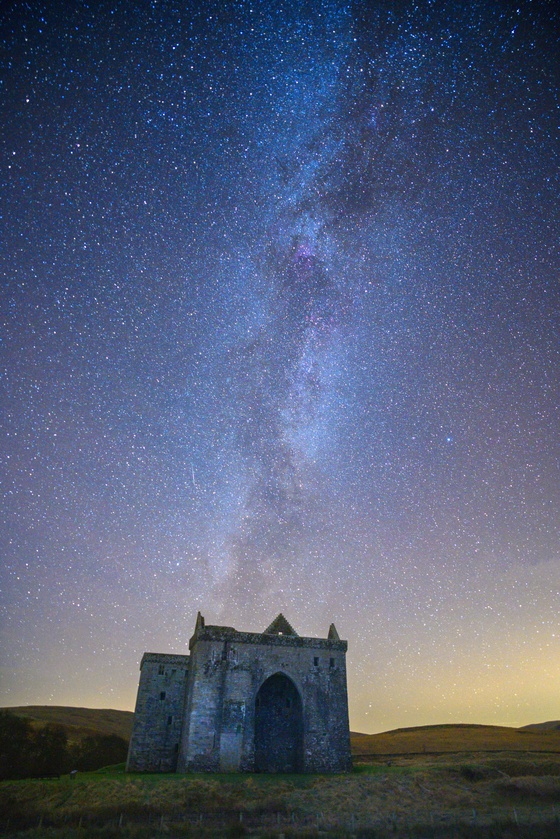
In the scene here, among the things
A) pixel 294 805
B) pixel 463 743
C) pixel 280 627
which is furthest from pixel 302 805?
pixel 463 743

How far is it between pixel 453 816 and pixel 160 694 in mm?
23478

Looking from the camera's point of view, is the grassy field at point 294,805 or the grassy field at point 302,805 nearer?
the grassy field at point 302,805

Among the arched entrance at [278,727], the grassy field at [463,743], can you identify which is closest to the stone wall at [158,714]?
the arched entrance at [278,727]

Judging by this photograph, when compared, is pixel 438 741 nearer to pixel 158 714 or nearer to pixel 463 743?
pixel 463 743

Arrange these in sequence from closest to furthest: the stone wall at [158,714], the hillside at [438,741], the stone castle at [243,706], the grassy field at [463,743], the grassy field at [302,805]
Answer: the grassy field at [302,805]
the stone castle at [243,706]
the stone wall at [158,714]
the hillside at [438,741]
the grassy field at [463,743]

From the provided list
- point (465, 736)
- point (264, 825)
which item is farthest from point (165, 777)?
point (465, 736)

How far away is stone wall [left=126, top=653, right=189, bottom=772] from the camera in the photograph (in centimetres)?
3372

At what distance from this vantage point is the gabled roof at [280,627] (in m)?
41.2

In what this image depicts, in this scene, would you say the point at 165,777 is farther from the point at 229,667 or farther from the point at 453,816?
the point at 453,816

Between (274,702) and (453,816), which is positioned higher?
(274,702)

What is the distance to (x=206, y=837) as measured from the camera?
674 inches

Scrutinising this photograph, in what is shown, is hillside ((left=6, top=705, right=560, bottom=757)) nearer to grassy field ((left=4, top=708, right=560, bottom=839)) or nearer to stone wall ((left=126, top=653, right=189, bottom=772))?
stone wall ((left=126, top=653, right=189, bottom=772))

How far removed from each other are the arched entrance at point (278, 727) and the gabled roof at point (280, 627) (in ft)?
15.3

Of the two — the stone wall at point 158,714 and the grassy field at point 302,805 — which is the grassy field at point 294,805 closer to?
the grassy field at point 302,805
